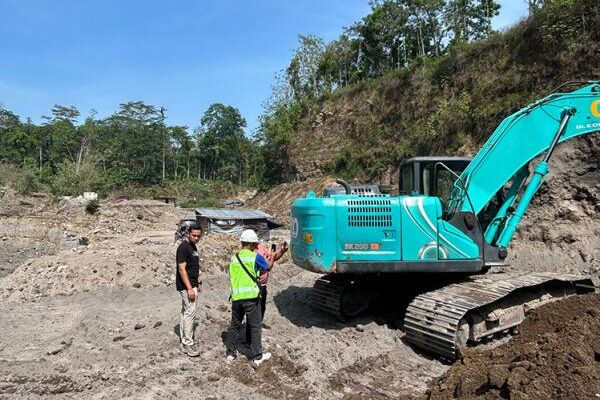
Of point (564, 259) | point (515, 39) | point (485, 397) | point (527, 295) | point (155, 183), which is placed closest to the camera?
point (485, 397)

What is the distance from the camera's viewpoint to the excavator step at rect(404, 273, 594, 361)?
5793mm

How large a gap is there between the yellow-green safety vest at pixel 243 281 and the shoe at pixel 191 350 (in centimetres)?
85

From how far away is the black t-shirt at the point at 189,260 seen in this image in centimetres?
592

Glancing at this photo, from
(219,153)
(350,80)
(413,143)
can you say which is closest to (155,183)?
(219,153)

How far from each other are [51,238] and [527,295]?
71.9 feet

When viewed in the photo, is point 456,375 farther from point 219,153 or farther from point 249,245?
point 219,153

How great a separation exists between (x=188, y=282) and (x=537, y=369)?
3.68 m

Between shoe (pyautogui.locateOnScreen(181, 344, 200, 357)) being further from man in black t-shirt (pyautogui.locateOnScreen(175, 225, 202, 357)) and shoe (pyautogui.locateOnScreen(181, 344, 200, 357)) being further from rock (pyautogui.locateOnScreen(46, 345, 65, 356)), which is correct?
rock (pyautogui.locateOnScreen(46, 345, 65, 356))

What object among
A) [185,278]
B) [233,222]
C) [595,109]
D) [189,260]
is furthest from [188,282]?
[233,222]

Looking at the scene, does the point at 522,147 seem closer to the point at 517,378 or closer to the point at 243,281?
the point at 517,378

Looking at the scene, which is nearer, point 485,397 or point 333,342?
point 485,397

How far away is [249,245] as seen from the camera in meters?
5.88

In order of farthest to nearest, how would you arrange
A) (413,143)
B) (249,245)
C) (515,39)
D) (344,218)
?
(413,143)
(515,39)
(344,218)
(249,245)

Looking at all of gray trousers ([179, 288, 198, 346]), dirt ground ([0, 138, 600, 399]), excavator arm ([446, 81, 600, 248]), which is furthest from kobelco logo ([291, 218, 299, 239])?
excavator arm ([446, 81, 600, 248])
